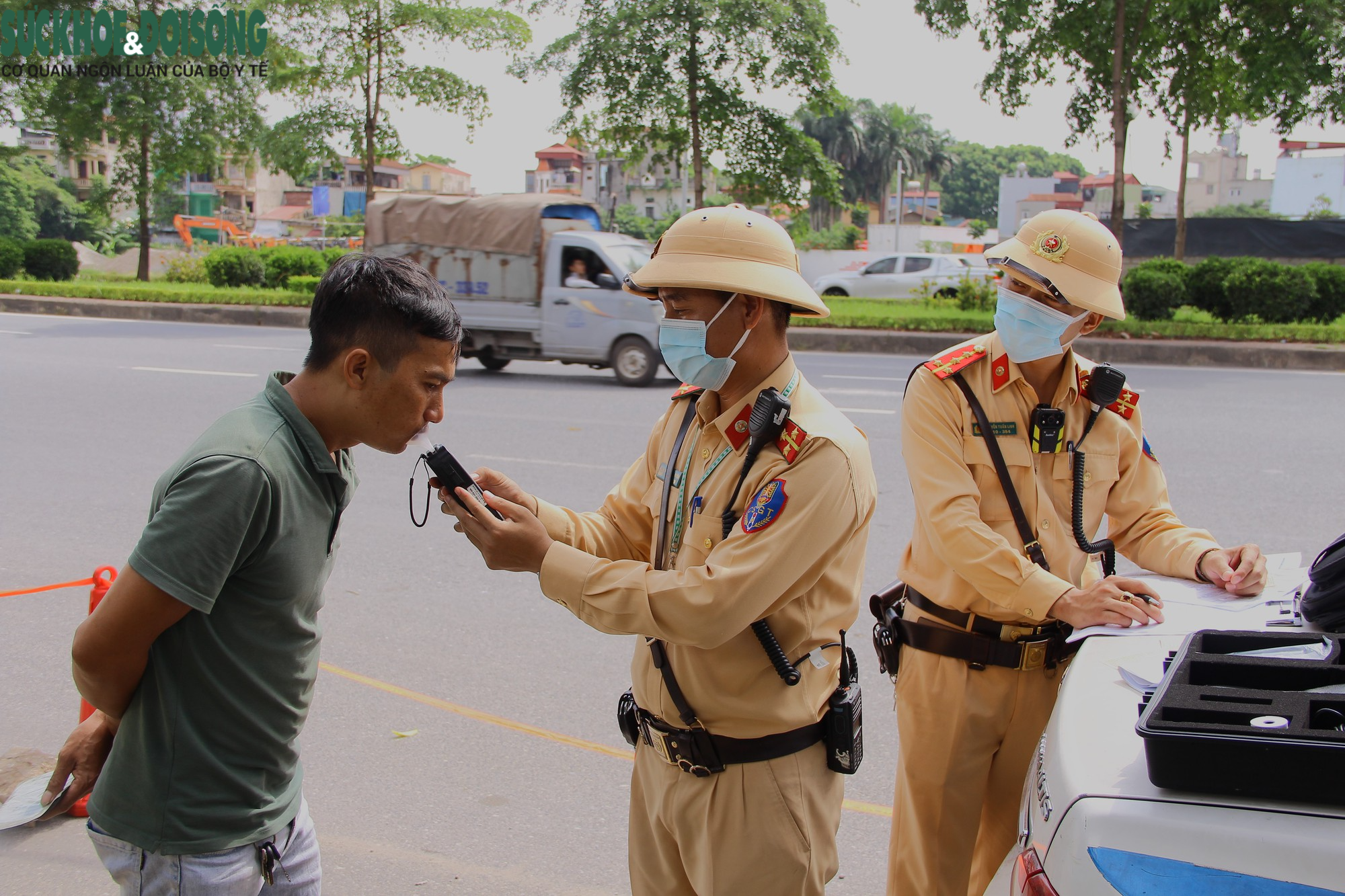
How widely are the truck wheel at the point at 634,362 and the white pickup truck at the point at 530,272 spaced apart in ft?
0.04

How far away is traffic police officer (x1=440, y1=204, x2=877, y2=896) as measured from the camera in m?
1.93

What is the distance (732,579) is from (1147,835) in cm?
74

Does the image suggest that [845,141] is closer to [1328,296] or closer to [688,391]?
[1328,296]

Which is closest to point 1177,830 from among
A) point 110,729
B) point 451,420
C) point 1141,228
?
point 110,729

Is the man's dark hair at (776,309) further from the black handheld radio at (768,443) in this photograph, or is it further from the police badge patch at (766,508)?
the police badge patch at (766,508)

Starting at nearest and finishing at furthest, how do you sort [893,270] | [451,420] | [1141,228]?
[451,420] < [1141,228] < [893,270]

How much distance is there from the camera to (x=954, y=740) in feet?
8.48

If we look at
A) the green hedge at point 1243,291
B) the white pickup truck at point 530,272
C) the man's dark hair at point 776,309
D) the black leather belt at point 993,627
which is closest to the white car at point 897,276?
the green hedge at point 1243,291

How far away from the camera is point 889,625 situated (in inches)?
110

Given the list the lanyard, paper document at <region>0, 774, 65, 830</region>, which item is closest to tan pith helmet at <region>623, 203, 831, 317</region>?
the lanyard

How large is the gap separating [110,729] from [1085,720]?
5.48 feet

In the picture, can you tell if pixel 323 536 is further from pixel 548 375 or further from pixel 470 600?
pixel 548 375

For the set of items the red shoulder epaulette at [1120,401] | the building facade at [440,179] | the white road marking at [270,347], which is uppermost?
the building facade at [440,179]

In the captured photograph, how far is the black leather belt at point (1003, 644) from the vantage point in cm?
256
